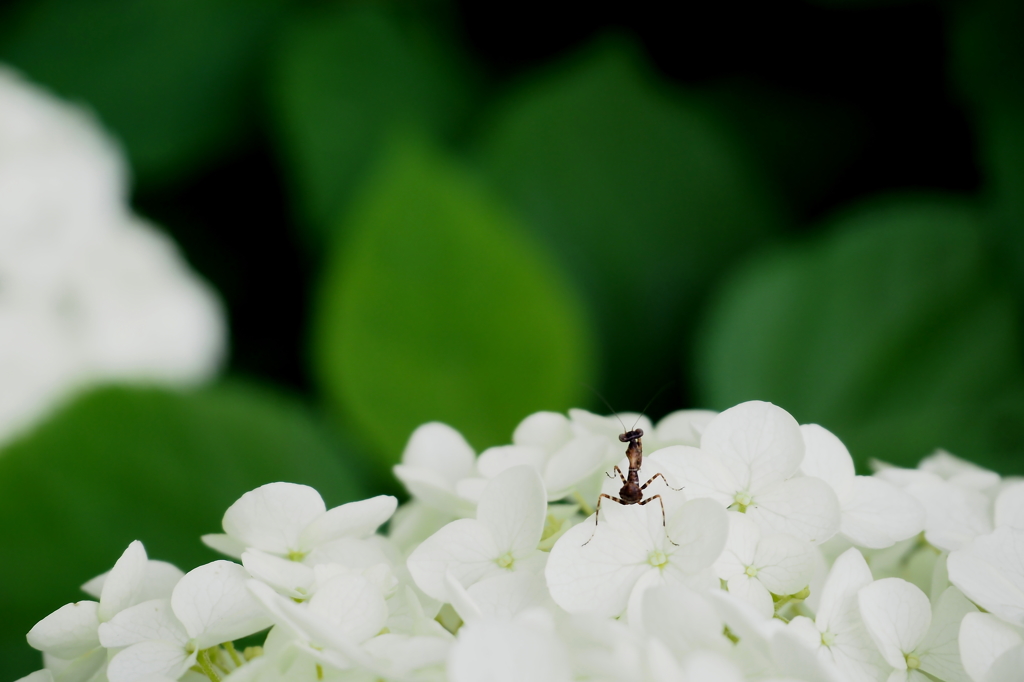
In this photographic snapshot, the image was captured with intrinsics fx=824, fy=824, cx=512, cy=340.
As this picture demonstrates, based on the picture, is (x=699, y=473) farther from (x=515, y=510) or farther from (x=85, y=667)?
(x=85, y=667)

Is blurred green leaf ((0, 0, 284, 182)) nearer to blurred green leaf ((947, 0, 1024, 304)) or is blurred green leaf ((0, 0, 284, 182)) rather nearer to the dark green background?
the dark green background

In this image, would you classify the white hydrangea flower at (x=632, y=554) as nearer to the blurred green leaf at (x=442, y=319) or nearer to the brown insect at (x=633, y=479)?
the brown insect at (x=633, y=479)

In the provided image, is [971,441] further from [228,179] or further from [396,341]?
[228,179]

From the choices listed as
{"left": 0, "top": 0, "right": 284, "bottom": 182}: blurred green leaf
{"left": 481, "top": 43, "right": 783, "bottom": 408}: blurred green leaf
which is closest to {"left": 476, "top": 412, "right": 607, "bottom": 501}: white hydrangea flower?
{"left": 481, "top": 43, "right": 783, "bottom": 408}: blurred green leaf

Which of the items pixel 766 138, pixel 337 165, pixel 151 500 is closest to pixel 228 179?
pixel 337 165

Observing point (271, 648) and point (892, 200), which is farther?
point (892, 200)

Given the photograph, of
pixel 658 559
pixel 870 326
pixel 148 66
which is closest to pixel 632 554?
pixel 658 559
